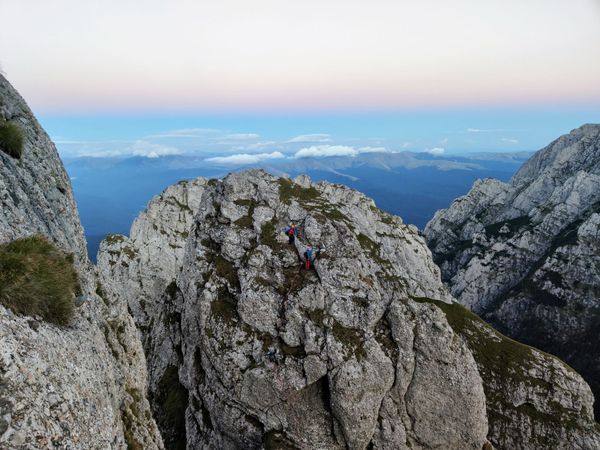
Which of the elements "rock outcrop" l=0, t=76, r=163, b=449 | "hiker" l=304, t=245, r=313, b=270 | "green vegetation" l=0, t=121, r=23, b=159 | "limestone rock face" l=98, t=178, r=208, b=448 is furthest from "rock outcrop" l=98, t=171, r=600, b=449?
"green vegetation" l=0, t=121, r=23, b=159

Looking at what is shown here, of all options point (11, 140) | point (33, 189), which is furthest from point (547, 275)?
point (11, 140)

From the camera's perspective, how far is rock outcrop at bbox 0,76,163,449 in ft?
30.8

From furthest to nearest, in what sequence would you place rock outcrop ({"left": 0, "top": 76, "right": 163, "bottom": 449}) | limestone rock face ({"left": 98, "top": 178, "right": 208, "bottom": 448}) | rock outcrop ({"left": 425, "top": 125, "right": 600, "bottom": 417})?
1. rock outcrop ({"left": 425, "top": 125, "right": 600, "bottom": 417})
2. limestone rock face ({"left": 98, "top": 178, "right": 208, "bottom": 448})
3. rock outcrop ({"left": 0, "top": 76, "right": 163, "bottom": 449})

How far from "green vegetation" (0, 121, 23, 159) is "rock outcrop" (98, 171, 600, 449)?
2703 cm

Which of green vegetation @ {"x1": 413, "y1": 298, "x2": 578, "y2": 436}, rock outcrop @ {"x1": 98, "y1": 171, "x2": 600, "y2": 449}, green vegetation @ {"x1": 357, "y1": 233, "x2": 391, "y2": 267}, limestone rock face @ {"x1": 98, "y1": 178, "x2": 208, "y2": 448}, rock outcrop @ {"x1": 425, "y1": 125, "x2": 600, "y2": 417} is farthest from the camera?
rock outcrop @ {"x1": 425, "y1": 125, "x2": 600, "y2": 417}

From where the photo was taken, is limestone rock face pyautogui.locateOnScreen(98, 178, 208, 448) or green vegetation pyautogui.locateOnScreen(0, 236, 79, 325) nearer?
green vegetation pyautogui.locateOnScreen(0, 236, 79, 325)

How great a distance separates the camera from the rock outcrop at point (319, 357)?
38.9m

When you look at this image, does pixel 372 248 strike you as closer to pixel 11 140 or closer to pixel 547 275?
pixel 11 140

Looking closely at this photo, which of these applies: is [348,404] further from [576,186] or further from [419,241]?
[576,186]

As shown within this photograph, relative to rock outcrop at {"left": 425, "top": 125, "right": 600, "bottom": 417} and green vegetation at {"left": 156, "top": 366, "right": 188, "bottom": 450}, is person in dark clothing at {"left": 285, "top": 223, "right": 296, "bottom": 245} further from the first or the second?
rock outcrop at {"left": 425, "top": 125, "right": 600, "bottom": 417}

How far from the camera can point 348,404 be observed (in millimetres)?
38156

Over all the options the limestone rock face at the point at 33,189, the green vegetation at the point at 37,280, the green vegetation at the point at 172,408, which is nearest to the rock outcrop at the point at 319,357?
the green vegetation at the point at 172,408

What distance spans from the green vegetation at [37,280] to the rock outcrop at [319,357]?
28.5 metres

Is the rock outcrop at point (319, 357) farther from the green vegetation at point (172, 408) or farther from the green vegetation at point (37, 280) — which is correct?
the green vegetation at point (37, 280)
